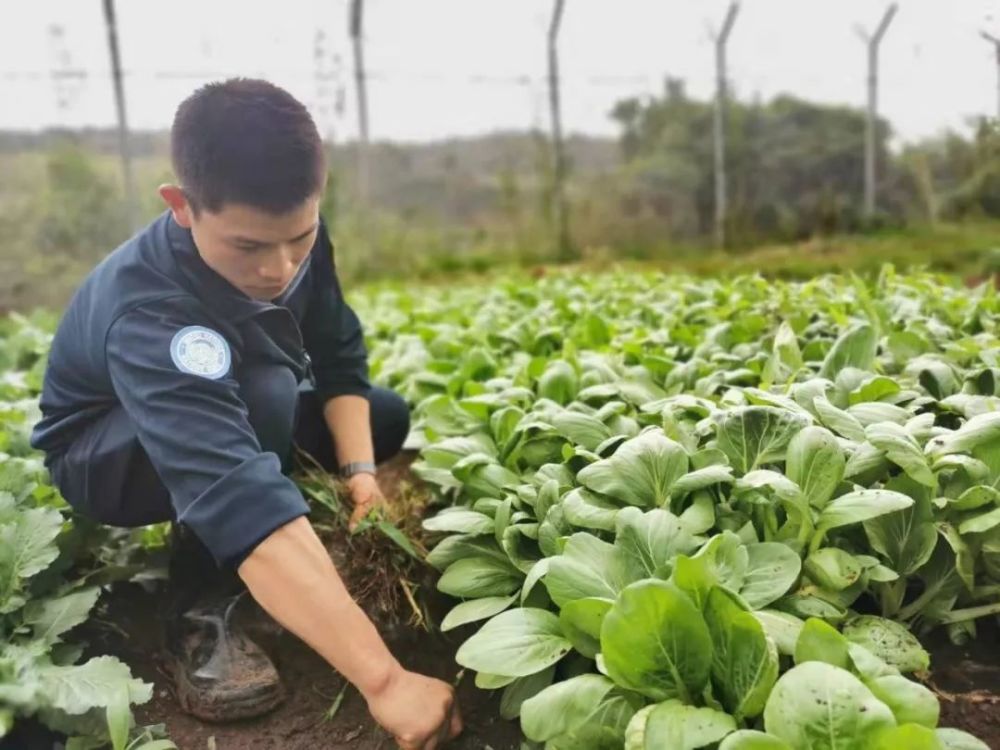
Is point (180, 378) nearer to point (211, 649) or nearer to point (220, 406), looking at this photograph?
point (220, 406)

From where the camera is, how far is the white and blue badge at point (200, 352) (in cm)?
170

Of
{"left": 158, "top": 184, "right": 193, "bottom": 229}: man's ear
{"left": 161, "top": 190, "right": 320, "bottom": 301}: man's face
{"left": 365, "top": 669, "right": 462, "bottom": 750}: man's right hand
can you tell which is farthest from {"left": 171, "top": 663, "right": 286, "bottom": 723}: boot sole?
{"left": 158, "top": 184, "right": 193, "bottom": 229}: man's ear

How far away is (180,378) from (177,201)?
0.35m

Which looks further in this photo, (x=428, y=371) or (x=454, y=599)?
(x=428, y=371)

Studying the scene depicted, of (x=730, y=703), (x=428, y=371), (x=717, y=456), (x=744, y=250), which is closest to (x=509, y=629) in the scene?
(x=730, y=703)

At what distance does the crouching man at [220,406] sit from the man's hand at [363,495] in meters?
0.01

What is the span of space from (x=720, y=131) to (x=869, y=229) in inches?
85.6

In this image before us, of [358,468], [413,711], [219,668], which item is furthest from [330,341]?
[413,711]

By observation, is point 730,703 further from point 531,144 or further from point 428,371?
point 531,144

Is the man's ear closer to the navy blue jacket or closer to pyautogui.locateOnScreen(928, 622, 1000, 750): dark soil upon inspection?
the navy blue jacket

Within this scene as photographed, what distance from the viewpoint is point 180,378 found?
1683 mm

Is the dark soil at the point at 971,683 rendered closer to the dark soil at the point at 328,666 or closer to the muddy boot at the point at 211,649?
the dark soil at the point at 328,666

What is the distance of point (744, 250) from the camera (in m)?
11.0

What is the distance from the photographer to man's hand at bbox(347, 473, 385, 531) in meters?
2.20
